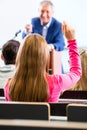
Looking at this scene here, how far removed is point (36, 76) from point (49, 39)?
780 millimetres

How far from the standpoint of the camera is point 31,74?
1397mm

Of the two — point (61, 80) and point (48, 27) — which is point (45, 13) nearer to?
point (48, 27)

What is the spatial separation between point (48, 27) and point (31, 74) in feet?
2.71

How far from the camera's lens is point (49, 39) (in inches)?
83.2

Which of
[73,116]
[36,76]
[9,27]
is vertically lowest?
[73,116]

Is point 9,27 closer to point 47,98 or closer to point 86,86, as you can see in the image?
point 86,86

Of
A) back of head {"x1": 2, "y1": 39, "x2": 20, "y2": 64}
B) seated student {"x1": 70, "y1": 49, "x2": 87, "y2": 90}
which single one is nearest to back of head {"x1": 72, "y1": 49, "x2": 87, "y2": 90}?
seated student {"x1": 70, "y1": 49, "x2": 87, "y2": 90}

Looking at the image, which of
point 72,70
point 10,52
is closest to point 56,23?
point 10,52

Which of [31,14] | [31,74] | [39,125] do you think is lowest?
[39,125]

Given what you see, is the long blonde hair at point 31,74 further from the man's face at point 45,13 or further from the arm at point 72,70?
the man's face at point 45,13

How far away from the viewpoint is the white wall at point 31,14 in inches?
80.7

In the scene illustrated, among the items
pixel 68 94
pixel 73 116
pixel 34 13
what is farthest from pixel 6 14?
pixel 73 116

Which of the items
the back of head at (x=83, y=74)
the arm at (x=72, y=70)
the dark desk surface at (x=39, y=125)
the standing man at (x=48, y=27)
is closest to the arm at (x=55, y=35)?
the standing man at (x=48, y=27)

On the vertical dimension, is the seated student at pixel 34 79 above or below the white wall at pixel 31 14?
below
